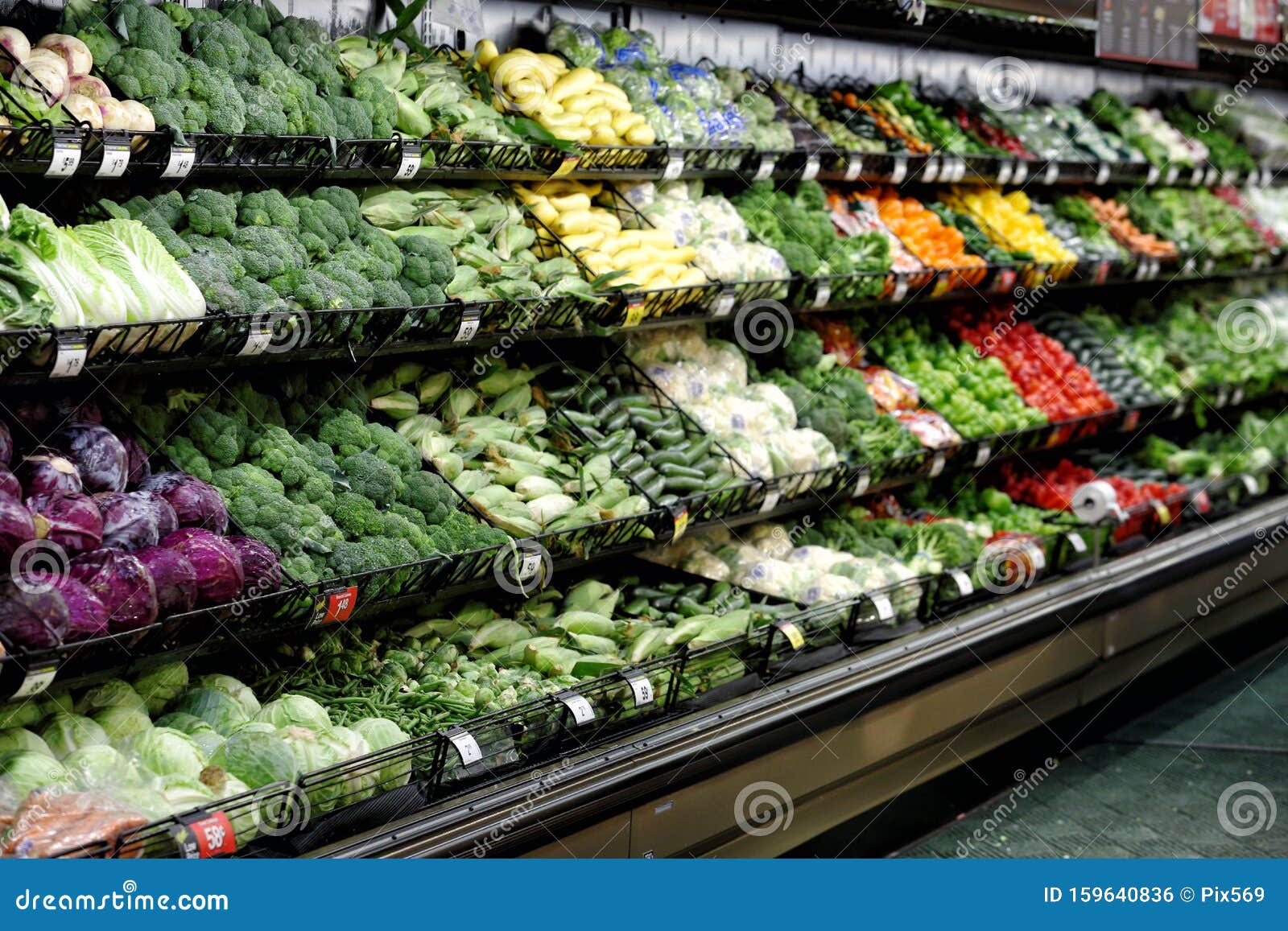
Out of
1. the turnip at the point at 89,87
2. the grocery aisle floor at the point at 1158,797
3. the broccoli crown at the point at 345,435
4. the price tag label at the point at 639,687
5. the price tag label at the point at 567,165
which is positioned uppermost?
the turnip at the point at 89,87

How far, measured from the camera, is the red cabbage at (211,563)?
2.65 metres

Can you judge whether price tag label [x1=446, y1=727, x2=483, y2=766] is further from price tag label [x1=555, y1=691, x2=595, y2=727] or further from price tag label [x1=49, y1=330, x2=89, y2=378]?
price tag label [x1=49, y1=330, x2=89, y2=378]

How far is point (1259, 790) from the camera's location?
15.9 ft

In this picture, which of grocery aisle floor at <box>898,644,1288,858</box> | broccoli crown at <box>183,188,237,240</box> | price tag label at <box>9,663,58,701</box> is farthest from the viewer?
grocery aisle floor at <box>898,644,1288,858</box>

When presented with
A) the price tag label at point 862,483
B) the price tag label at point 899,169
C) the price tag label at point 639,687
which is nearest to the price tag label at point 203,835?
the price tag label at point 639,687

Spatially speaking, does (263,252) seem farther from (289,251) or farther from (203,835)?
(203,835)

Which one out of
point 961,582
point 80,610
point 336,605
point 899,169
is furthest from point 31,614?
point 899,169

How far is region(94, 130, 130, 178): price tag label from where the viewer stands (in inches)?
105

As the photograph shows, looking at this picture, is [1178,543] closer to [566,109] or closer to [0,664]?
[566,109]

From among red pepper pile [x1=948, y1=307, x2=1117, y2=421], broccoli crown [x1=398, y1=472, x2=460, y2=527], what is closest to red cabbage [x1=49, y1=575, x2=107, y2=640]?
broccoli crown [x1=398, y1=472, x2=460, y2=527]

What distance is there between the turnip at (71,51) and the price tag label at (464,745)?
5.16ft

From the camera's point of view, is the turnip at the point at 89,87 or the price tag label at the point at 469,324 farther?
the price tag label at the point at 469,324

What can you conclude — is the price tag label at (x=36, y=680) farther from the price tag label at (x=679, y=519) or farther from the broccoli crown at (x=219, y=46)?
the price tag label at (x=679, y=519)

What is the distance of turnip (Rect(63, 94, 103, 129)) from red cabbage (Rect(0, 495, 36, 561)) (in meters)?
0.80
